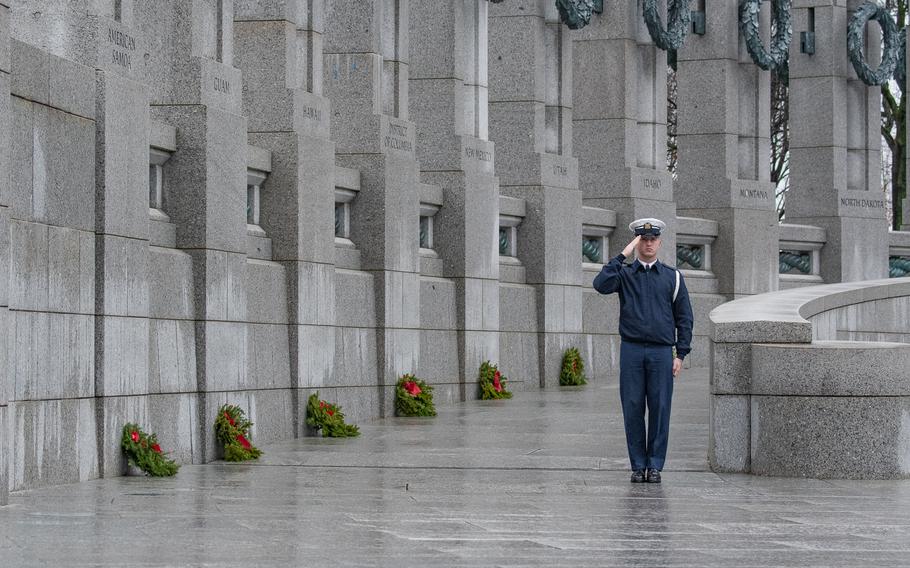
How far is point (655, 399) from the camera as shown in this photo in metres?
13.1

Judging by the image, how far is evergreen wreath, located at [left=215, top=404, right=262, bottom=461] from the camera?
49.3 feet

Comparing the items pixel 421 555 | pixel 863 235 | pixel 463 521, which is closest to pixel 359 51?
pixel 463 521

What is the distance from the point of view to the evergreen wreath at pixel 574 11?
2555cm

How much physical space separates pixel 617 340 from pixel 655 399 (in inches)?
575

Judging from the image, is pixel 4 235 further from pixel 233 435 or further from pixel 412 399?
pixel 412 399

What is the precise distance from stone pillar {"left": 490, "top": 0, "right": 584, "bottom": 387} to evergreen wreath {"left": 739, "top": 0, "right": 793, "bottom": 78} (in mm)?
5442

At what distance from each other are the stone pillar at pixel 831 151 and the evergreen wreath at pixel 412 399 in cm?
1421

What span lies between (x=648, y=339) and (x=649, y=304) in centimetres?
26

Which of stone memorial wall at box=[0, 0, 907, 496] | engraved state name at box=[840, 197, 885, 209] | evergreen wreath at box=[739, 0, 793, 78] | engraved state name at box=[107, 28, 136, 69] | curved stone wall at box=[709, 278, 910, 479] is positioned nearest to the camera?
stone memorial wall at box=[0, 0, 907, 496]

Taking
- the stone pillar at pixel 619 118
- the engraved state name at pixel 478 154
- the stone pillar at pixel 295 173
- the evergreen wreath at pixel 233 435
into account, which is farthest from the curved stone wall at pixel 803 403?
the stone pillar at pixel 619 118

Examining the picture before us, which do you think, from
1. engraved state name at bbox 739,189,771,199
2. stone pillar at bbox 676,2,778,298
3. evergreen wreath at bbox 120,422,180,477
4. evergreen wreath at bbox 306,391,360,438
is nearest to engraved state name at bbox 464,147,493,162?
evergreen wreath at bbox 306,391,360,438

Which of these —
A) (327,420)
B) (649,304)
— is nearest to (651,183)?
(327,420)

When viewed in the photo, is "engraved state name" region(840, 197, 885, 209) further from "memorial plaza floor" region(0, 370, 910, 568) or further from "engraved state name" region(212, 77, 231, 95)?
"engraved state name" region(212, 77, 231, 95)

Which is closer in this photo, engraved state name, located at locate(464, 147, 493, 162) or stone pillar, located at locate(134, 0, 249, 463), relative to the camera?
stone pillar, located at locate(134, 0, 249, 463)
